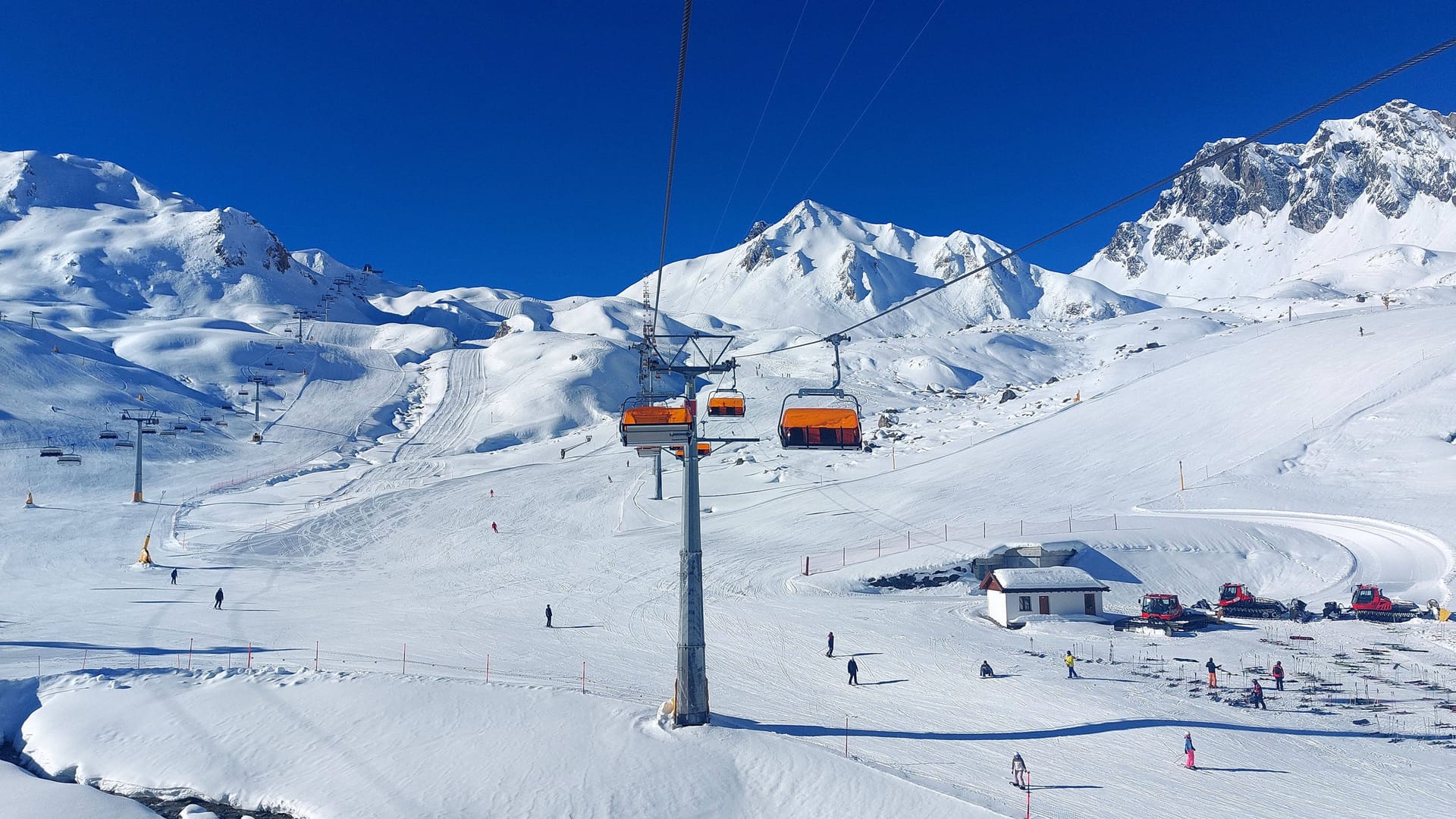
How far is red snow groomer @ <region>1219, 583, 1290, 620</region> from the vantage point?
2905 cm

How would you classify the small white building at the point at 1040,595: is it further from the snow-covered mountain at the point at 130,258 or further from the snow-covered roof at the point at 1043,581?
the snow-covered mountain at the point at 130,258

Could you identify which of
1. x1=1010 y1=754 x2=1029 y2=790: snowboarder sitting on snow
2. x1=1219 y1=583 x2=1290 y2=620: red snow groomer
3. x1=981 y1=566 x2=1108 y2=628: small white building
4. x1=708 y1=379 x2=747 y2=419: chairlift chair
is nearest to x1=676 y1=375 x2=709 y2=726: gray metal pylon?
x1=708 y1=379 x2=747 y2=419: chairlift chair

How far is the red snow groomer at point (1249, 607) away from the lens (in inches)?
1144

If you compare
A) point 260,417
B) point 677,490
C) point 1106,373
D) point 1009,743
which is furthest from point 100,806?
point 1106,373

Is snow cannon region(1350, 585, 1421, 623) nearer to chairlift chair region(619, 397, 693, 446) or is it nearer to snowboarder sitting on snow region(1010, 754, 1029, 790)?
snowboarder sitting on snow region(1010, 754, 1029, 790)

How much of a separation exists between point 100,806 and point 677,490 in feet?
130

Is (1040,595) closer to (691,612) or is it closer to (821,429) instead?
(821,429)

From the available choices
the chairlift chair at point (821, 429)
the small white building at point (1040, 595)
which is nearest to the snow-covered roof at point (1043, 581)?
the small white building at point (1040, 595)

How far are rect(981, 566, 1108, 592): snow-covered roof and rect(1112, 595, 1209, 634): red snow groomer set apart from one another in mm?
1706

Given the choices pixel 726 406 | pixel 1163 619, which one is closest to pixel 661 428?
pixel 726 406

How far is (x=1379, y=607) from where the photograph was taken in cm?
2816

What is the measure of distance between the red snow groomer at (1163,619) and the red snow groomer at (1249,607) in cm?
198

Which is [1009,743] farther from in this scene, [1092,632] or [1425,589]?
[1425,589]

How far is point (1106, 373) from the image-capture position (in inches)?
3157
